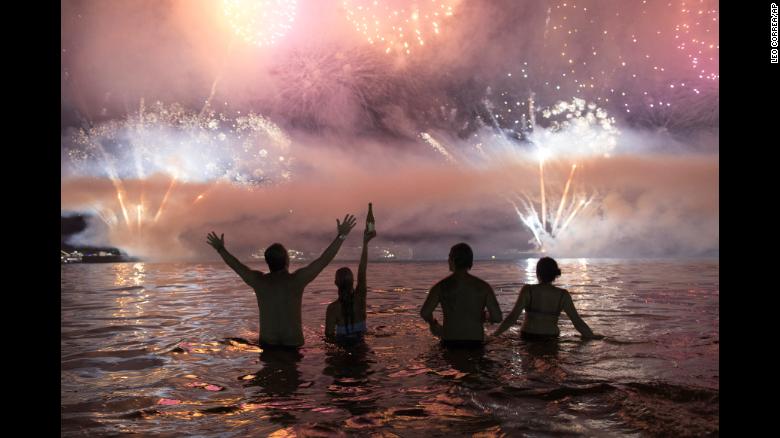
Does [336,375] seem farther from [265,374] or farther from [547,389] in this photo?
[547,389]

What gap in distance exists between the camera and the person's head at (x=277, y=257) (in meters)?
8.52

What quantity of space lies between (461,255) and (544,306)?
227cm

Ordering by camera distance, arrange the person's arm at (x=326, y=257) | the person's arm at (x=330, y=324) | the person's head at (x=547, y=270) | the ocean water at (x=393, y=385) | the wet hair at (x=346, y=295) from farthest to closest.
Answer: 1. the person's arm at (x=330, y=324)
2. the wet hair at (x=346, y=295)
3. the person's head at (x=547, y=270)
4. the person's arm at (x=326, y=257)
5. the ocean water at (x=393, y=385)

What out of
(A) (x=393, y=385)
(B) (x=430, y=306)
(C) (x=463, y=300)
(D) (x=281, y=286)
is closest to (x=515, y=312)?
(C) (x=463, y=300)

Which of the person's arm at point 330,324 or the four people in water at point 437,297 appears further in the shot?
the person's arm at point 330,324

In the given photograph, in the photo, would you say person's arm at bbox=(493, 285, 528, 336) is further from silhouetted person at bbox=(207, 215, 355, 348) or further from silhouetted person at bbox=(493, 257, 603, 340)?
silhouetted person at bbox=(207, 215, 355, 348)

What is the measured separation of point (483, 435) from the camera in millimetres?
5203

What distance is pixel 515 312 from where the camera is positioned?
9070 millimetres

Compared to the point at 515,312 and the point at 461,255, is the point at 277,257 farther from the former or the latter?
the point at 515,312

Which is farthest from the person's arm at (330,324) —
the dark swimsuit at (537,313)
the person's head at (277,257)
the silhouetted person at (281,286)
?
the dark swimsuit at (537,313)

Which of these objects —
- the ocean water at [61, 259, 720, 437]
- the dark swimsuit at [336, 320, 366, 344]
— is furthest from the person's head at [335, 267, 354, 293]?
the ocean water at [61, 259, 720, 437]

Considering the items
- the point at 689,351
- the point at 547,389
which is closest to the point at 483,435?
the point at 547,389

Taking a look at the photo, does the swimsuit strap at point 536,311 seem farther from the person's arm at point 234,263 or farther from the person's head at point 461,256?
the person's arm at point 234,263
